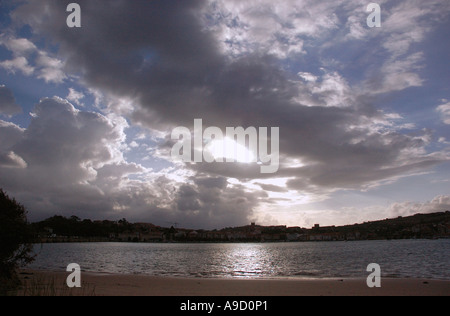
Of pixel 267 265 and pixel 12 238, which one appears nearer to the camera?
pixel 12 238

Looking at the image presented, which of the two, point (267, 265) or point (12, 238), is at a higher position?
point (12, 238)

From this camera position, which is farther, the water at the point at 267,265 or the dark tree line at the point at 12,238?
the water at the point at 267,265

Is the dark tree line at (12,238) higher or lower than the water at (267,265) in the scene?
higher

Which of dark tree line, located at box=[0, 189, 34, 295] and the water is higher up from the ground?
dark tree line, located at box=[0, 189, 34, 295]

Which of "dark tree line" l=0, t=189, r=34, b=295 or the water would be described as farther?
the water
